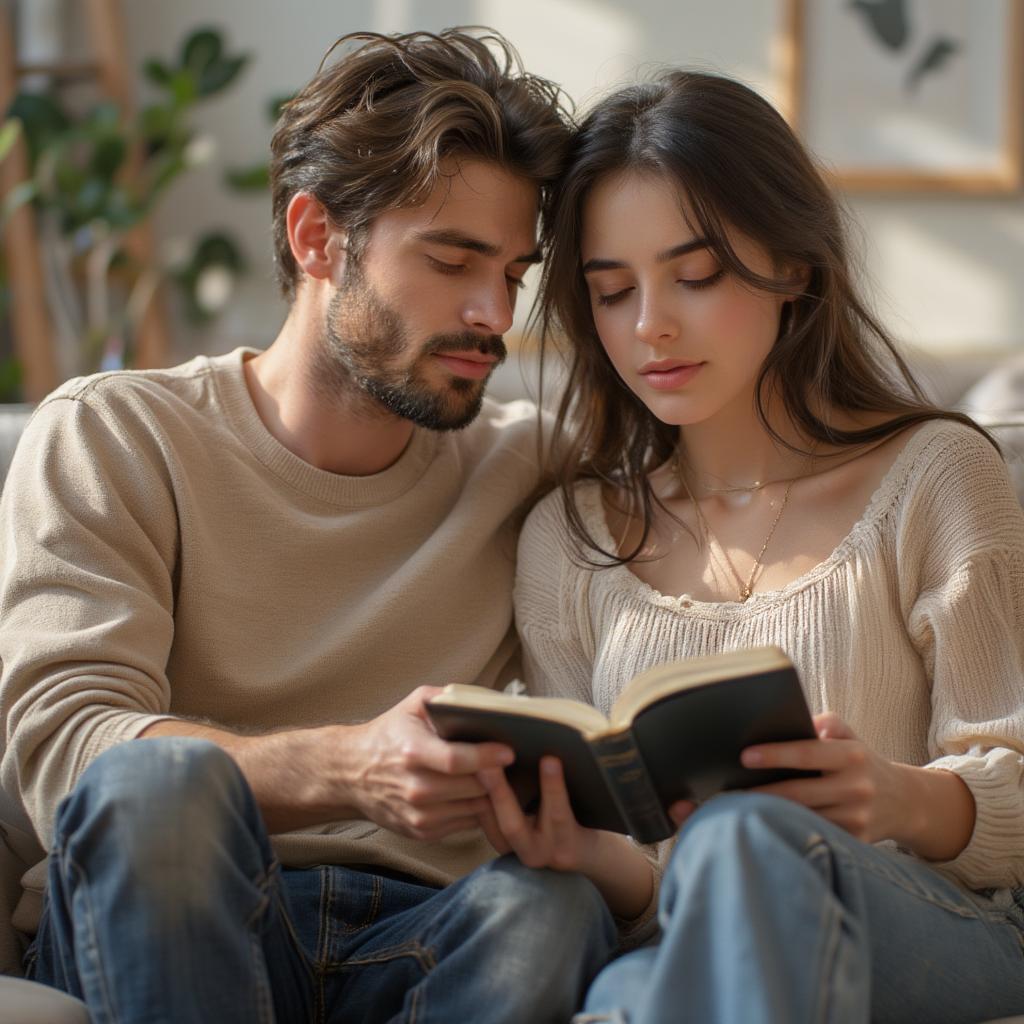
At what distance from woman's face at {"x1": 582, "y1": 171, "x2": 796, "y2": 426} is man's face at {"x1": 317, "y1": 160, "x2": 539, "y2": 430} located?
0.12 metres

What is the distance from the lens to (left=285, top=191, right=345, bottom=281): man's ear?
1.84 meters

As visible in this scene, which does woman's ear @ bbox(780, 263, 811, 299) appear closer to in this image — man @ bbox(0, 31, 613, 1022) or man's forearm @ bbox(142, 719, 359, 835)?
man @ bbox(0, 31, 613, 1022)

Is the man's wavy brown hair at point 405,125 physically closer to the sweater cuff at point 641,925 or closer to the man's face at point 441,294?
the man's face at point 441,294

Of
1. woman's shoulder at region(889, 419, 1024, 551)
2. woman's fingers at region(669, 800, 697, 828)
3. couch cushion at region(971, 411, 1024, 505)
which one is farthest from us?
couch cushion at region(971, 411, 1024, 505)

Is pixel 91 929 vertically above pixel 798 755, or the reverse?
pixel 798 755

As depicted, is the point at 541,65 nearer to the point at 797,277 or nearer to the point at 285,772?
the point at 797,277

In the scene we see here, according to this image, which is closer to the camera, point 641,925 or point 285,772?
point 285,772

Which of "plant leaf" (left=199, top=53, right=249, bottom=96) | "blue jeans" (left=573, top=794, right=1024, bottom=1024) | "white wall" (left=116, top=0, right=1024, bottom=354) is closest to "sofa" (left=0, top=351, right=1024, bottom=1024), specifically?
"blue jeans" (left=573, top=794, right=1024, bottom=1024)

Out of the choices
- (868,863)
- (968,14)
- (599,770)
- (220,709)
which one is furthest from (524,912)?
(968,14)

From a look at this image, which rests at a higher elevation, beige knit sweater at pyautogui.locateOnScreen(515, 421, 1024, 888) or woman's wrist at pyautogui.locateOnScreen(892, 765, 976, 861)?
beige knit sweater at pyautogui.locateOnScreen(515, 421, 1024, 888)

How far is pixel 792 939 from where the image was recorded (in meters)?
1.08

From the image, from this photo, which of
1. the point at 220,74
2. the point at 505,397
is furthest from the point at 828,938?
the point at 220,74

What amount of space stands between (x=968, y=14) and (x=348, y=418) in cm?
→ 258

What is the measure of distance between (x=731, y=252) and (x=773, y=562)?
0.36m
